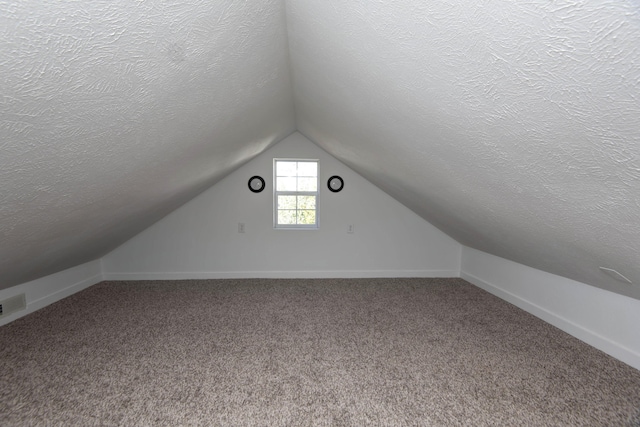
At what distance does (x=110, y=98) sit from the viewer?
1.21 metres

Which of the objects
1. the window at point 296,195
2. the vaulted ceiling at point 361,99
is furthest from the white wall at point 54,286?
the window at point 296,195

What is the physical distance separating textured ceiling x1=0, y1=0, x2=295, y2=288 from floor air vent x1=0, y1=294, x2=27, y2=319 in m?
0.35

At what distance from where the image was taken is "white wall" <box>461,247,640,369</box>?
2230mm

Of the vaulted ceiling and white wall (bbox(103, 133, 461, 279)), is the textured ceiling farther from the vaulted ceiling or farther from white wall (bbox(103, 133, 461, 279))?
white wall (bbox(103, 133, 461, 279))

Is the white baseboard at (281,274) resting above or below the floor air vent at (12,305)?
below

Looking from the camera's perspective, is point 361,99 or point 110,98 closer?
point 110,98

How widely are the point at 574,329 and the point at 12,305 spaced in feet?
16.4

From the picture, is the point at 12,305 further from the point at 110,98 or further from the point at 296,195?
the point at 296,195

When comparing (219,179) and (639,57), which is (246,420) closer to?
(639,57)

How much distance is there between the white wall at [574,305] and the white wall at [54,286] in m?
4.99

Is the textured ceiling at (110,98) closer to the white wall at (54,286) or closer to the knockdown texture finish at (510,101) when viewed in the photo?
the knockdown texture finish at (510,101)

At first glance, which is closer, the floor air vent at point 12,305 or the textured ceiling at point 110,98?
the textured ceiling at point 110,98

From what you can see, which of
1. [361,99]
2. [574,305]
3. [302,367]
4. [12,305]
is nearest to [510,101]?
[361,99]

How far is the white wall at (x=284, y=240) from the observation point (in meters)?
4.39
